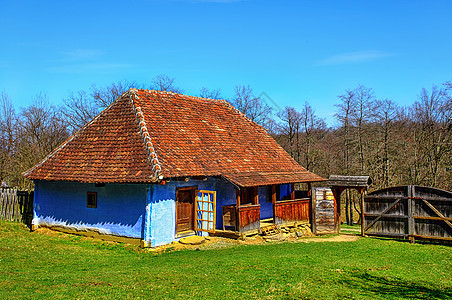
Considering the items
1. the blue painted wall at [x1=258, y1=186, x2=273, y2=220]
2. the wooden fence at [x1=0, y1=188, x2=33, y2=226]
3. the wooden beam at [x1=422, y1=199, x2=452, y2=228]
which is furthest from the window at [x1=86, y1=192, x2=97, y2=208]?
the wooden beam at [x1=422, y1=199, x2=452, y2=228]

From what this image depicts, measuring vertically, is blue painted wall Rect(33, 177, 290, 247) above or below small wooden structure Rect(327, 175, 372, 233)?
below

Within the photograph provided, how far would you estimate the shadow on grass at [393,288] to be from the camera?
8.68 metres

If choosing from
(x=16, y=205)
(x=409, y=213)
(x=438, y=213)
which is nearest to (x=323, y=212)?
(x=409, y=213)

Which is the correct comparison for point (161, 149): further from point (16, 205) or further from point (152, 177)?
point (16, 205)

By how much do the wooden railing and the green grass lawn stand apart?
10.2 feet

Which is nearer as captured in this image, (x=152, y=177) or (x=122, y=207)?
(x=152, y=177)

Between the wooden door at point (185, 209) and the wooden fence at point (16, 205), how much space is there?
28.9 ft

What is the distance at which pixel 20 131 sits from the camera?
3303 cm

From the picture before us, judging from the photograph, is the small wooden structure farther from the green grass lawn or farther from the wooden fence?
the wooden fence

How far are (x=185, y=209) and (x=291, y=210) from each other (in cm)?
565

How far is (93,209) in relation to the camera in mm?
16672

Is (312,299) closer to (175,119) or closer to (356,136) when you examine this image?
(175,119)

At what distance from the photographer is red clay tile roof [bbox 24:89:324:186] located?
15945mm

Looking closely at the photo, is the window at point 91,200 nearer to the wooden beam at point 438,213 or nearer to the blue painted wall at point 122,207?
the blue painted wall at point 122,207
